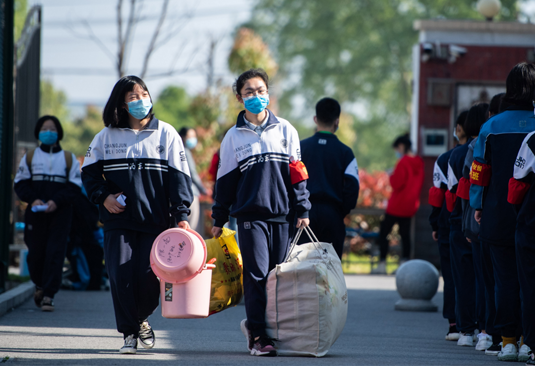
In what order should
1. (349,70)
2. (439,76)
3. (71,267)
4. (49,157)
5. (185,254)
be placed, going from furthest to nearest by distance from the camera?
(349,70), (439,76), (71,267), (49,157), (185,254)

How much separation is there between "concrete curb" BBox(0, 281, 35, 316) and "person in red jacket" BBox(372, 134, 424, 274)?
262 inches

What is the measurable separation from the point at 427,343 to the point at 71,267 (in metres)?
6.11

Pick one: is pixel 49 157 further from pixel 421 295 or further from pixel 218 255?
pixel 421 295

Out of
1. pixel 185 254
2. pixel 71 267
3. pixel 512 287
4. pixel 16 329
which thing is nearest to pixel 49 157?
pixel 16 329

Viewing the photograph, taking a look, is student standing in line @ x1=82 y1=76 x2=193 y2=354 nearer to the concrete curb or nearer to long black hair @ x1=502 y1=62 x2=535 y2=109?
long black hair @ x1=502 y1=62 x2=535 y2=109

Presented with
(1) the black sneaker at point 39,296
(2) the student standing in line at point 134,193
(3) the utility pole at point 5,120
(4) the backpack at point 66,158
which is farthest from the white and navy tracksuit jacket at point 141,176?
(3) the utility pole at point 5,120

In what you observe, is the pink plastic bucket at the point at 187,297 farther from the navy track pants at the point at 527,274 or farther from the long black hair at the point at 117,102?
the navy track pants at the point at 527,274

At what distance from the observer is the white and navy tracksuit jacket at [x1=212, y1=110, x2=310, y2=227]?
19.5 feet

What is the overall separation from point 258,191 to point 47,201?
3.78m

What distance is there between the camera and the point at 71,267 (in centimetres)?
1155

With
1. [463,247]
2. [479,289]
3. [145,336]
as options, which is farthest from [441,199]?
[145,336]

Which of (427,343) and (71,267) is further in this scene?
(71,267)

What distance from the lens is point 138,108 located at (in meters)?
5.97

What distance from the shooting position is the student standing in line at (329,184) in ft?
24.3
